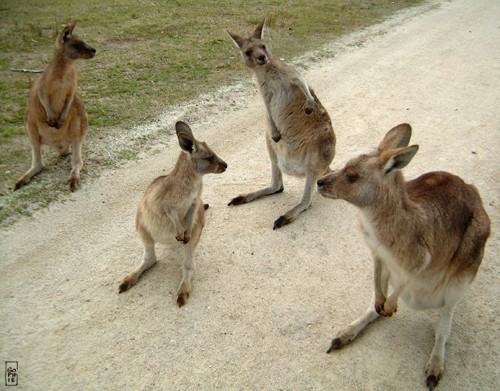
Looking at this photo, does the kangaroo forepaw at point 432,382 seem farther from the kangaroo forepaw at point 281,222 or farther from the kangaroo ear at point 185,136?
the kangaroo ear at point 185,136

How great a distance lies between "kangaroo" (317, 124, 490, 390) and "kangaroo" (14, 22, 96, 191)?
2.94m

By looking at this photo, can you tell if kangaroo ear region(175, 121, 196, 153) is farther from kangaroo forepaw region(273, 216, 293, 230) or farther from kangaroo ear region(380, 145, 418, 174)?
kangaroo ear region(380, 145, 418, 174)

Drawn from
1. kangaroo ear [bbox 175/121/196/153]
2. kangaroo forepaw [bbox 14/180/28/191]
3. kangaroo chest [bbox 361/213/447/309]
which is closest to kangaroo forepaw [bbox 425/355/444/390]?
kangaroo chest [bbox 361/213/447/309]

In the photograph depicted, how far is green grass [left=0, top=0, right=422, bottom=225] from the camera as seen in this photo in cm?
493

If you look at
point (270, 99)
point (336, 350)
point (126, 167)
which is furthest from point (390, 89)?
point (336, 350)

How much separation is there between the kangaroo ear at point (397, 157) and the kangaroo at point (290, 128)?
5.16 ft

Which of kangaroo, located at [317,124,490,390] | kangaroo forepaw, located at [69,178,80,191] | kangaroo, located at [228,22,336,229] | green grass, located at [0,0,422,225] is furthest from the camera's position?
green grass, located at [0,0,422,225]

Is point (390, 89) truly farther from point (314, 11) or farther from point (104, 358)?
point (104, 358)

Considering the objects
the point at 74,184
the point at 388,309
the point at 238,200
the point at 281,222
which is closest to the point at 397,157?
the point at 388,309

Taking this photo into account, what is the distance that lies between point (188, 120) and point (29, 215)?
2426 mm

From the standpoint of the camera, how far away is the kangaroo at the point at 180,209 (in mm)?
3248

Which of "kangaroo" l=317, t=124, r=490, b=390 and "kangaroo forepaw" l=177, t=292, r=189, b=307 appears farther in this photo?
"kangaroo forepaw" l=177, t=292, r=189, b=307

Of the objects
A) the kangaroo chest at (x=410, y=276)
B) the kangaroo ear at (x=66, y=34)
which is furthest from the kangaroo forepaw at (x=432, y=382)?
the kangaroo ear at (x=66, y=34)

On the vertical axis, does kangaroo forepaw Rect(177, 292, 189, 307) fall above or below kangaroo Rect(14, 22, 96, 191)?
below
